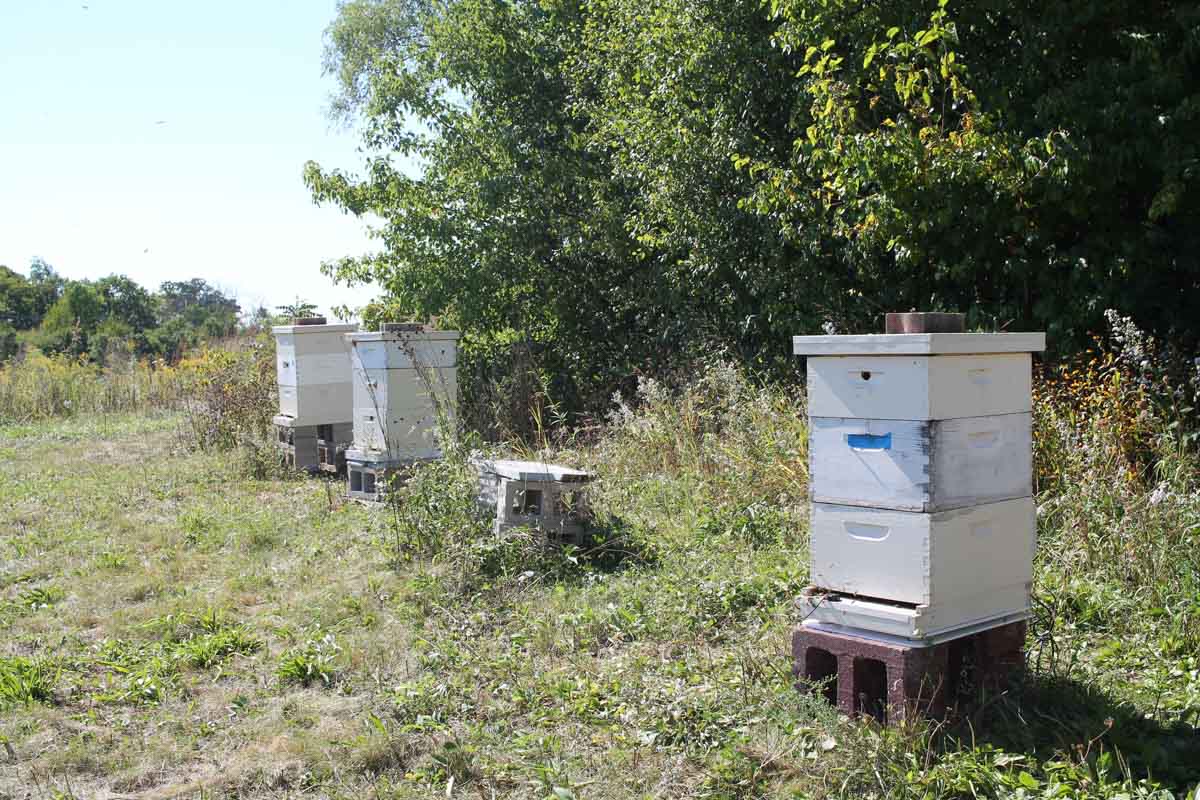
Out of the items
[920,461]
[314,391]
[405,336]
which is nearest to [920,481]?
[920,461]

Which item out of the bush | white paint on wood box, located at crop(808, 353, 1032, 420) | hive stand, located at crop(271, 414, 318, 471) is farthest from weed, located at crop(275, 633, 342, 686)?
the bush

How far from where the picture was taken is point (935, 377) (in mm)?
3189

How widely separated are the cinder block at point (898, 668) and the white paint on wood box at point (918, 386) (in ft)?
2.31

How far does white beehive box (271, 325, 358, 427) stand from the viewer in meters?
8.99

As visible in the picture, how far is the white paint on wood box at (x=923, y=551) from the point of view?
3219 mm

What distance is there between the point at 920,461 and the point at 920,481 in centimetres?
6

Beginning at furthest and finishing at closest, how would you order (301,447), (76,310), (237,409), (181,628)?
(76,310) < (237,409) < (301,447) < (181,628)

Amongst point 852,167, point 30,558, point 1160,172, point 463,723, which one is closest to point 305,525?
point 30,558

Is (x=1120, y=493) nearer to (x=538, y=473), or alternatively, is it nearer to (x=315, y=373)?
(x=538, y=473)

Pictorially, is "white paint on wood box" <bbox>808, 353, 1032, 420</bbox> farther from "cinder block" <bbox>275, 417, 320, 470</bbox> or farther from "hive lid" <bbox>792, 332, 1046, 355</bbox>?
"cinder block" <bbox>275, 417, 320, 470</bbox>

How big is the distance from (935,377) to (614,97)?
742cm

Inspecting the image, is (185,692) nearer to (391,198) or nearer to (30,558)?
(30,558)

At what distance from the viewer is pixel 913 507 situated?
3.22 m

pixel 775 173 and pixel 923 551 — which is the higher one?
pixel 775 173
